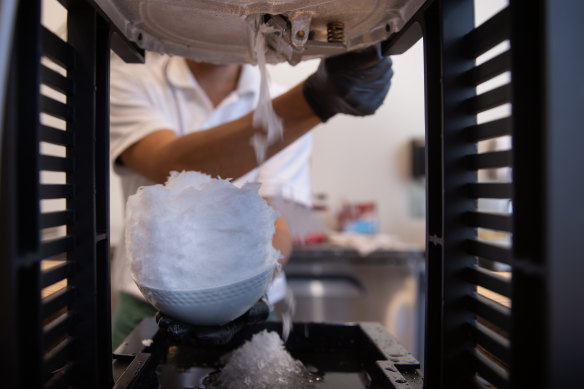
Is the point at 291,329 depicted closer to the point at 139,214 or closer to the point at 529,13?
the point at 139,214

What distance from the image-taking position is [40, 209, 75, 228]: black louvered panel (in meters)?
0.37

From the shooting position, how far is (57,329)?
1.25 feet

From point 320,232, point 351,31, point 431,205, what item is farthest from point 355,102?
point 320,232

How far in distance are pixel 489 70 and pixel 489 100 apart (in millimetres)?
31

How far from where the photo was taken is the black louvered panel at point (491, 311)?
368 mm

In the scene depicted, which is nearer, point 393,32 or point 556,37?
point 556,37

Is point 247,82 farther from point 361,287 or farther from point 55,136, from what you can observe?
point 361,287

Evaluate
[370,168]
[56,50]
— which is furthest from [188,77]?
[370,168]

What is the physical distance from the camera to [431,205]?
1.46 ft

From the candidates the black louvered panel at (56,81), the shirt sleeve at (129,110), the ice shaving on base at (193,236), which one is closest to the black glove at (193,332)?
the ice shaving on base at (193,236)

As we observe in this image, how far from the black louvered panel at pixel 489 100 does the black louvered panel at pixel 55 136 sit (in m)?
0.43

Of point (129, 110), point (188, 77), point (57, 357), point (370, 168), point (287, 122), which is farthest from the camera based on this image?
point (370, 168)

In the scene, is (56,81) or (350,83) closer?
(56,81)

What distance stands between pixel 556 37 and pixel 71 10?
0.47 metres
